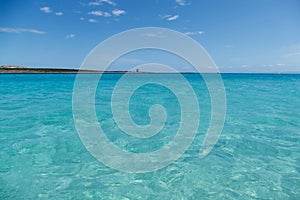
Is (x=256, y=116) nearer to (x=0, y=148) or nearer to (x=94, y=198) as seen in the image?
(x=94, y=198)

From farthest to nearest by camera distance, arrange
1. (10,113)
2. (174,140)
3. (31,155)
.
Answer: (10,113) → (174,140) → (31,155)

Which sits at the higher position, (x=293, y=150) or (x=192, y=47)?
(x=192, y=47)

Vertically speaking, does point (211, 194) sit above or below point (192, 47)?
below

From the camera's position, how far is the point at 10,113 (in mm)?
12000

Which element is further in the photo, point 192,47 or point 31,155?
point 31,155

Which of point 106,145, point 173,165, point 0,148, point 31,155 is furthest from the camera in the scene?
point 106,145

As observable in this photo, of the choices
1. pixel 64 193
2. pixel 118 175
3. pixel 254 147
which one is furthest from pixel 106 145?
pixel 254 147

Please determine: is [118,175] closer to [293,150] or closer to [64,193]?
[64,193]

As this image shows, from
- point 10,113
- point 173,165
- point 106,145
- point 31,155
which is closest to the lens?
point 173,165

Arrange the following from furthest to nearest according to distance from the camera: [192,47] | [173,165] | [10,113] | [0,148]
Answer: [10,113] → [0,148] → [173,165] → [192,47]

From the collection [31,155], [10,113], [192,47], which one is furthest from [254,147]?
[10,113]

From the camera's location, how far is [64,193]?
4.62m

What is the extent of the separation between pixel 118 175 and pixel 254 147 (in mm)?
4540

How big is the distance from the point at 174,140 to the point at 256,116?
21.6 feet
